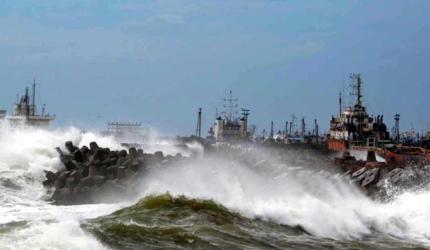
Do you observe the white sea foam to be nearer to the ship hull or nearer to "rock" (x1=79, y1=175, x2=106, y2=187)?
"rock" (x1=79, y1=175, x2=106, y2=187)

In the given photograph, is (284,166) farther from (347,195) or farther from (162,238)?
(162,238)

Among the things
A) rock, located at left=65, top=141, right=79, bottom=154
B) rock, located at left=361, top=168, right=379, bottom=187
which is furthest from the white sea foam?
rock, located at left=65, top=141, right=79, bottom=154

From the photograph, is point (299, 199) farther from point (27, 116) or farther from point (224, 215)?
point (27, 116)

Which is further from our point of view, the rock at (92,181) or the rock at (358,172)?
the rock at (358,172)

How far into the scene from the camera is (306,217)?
61.1 ft

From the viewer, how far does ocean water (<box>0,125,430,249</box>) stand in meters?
14.0

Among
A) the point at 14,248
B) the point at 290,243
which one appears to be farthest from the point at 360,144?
the point at 14,248

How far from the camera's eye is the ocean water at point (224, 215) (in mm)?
13977

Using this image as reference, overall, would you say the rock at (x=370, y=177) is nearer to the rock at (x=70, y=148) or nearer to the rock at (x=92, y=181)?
the rock at (x=92, y=181)

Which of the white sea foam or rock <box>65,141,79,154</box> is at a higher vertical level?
rock <box>65,141,79,154</box>

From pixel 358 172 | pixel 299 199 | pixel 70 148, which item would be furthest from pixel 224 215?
pixel 70 148

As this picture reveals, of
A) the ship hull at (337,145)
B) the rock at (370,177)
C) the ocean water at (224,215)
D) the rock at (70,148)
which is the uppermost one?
the ship hull at (337,145)

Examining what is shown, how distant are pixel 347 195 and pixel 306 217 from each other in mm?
6331

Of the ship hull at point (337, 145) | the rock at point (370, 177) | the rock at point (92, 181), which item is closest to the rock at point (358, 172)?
the rock at point (370, 177)
